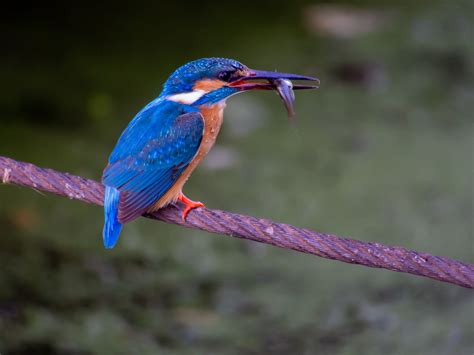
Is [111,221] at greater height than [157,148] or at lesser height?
lesser

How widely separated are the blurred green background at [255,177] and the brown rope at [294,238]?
141 cm

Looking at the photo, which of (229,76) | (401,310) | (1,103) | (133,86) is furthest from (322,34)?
(229,76)

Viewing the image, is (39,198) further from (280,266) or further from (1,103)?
(280,266)

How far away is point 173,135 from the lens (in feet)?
8.95

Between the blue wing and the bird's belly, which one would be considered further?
the bird's belly

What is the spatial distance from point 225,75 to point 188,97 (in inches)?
5.7

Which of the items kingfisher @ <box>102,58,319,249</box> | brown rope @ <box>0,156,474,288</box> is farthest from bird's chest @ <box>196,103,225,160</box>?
brown rope @ <box>0,156,474,288</box>

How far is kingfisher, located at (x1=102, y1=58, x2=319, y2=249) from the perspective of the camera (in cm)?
259

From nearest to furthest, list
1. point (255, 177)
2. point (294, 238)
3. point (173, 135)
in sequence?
point (294, 238)
point (173, 135)
point (255, 177)

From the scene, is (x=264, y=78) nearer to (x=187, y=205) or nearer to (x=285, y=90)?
(x=285, y=90)

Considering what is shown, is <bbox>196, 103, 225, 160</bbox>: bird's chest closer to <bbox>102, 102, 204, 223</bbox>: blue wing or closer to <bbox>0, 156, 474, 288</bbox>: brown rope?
<bbox>102, 102, 204, 223</bbox>: blue wing

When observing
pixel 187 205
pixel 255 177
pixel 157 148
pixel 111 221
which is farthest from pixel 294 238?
pixel 255 177

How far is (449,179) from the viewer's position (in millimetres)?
4719

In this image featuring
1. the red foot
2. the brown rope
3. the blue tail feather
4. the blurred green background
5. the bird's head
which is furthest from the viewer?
the blurred green background
